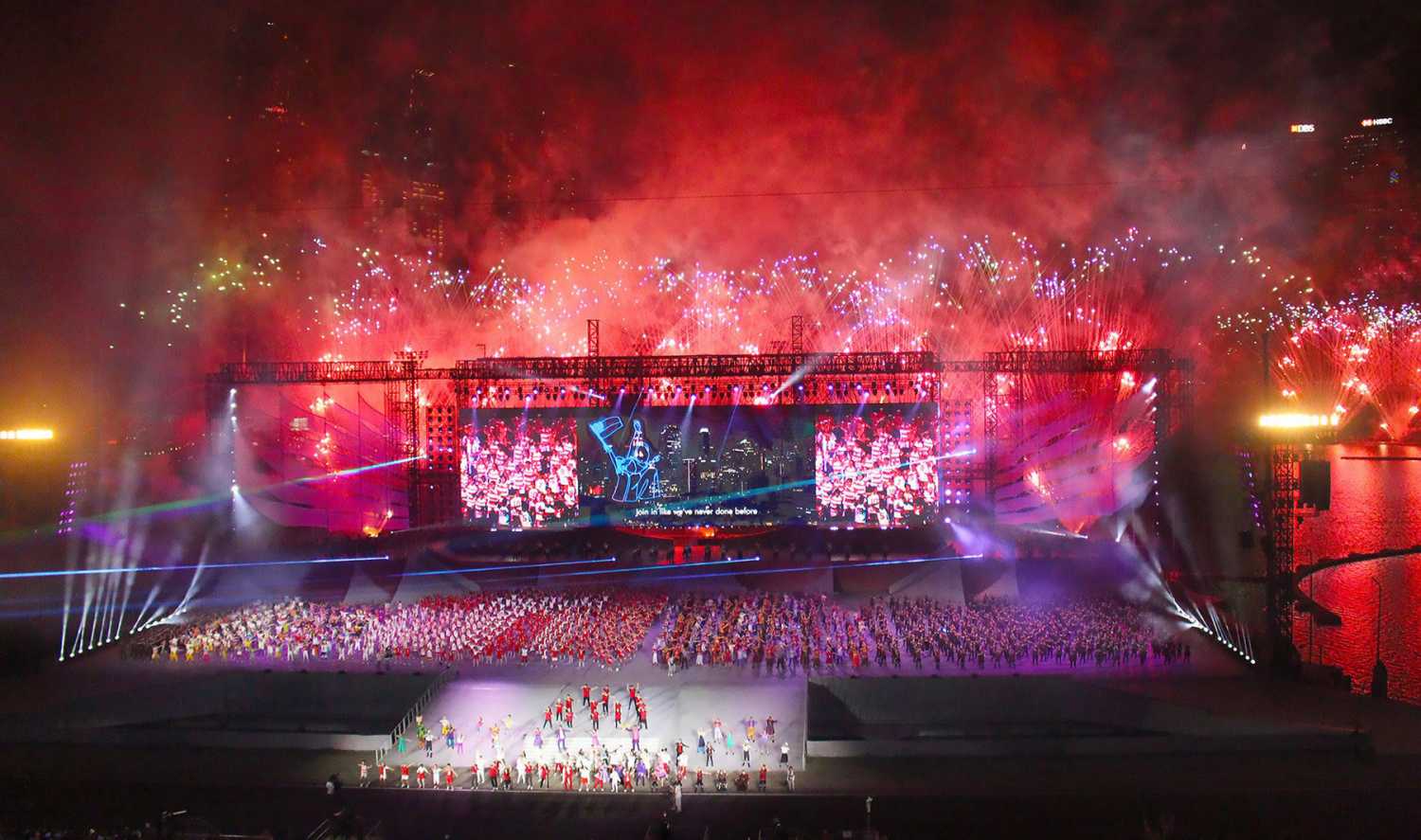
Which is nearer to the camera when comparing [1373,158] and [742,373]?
[742,373]

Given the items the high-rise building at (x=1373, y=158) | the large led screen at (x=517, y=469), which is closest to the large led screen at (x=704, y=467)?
the large led screen at (x=517, y=469)

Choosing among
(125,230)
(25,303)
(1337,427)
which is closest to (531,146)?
(125,230)

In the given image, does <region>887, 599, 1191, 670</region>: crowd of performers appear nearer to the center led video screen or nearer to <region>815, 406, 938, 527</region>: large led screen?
<region>815, 406, 938, 527</region>: large led screen

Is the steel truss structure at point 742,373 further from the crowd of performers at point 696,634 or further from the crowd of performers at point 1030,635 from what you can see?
the crowd of performers at point 696,634

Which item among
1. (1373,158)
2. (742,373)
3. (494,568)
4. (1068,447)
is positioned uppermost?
(1373,158)

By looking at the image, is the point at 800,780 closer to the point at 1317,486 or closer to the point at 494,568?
the point at 1317,486

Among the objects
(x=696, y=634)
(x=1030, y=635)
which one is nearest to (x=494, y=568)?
(x=696, y=634)

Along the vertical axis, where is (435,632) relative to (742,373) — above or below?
below

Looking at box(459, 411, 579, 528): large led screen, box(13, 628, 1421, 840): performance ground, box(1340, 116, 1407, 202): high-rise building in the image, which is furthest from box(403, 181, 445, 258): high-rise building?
box(1340, 116, 1407, 202): high-rise building
